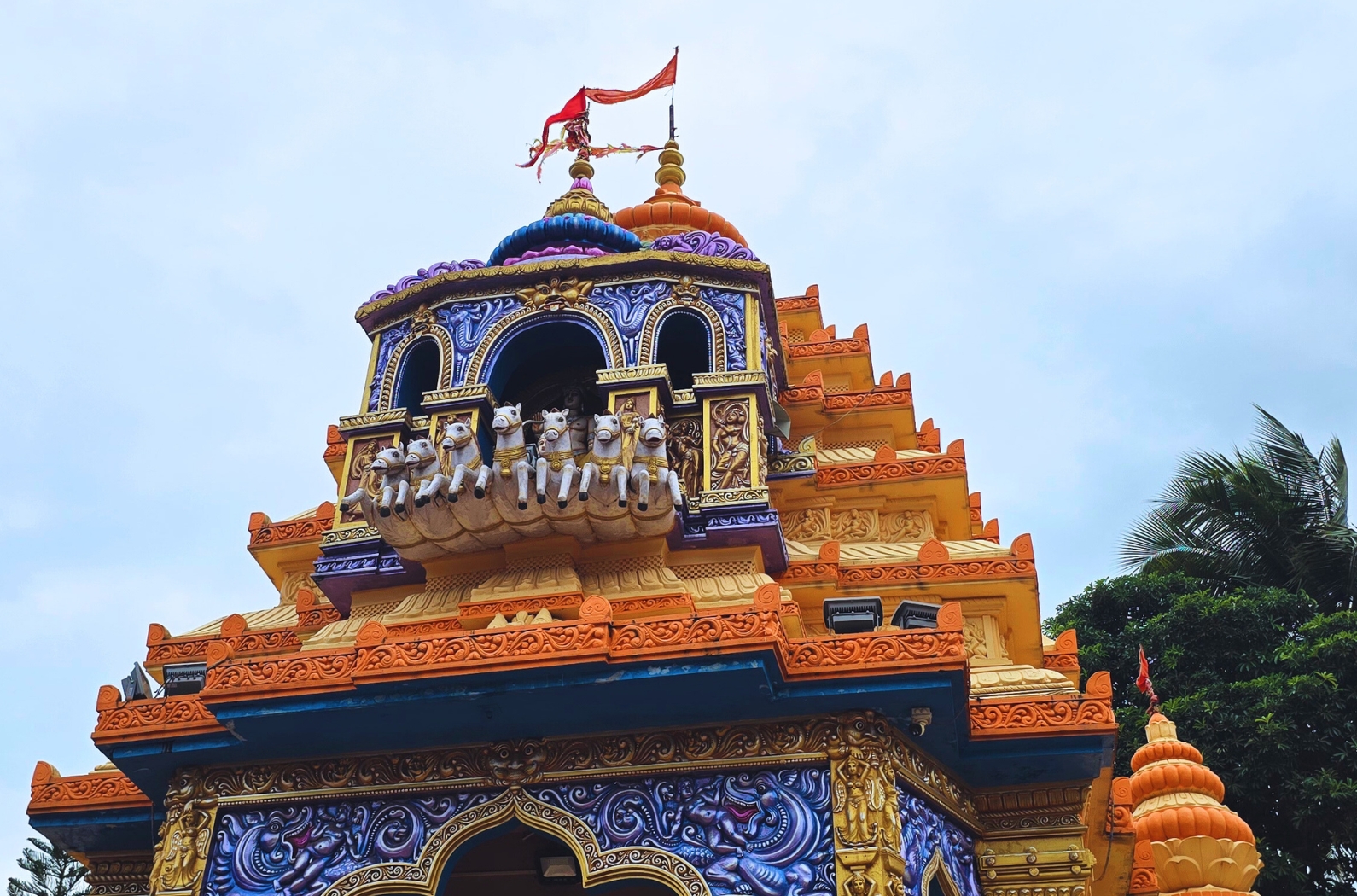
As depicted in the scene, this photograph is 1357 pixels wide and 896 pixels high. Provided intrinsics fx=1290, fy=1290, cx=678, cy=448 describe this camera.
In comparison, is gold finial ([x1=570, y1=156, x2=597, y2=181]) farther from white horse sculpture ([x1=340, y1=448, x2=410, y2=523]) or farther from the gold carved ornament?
white horse sculpture ([x1=340, y1=448, x2=410, y2=523])

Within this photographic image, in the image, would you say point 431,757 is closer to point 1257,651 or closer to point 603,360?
point 603,360

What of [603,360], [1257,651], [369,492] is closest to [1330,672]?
[1257,651]

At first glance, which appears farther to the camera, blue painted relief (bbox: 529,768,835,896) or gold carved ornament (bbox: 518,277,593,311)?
gold carved ornament (bbox: 518,277,593,311)

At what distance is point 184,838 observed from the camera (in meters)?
10.9

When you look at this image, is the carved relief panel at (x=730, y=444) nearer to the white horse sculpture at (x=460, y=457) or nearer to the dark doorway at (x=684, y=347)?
the dark doorway at (x=684, y=347)

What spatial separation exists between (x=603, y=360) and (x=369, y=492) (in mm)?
3528

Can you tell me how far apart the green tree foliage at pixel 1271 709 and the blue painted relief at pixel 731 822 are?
14.3 m

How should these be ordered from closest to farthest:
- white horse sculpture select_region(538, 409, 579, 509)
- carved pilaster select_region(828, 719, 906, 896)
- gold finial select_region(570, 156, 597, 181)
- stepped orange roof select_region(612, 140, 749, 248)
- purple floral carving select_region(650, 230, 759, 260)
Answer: carved pilaster select_region(828, 719, 906, 896) < white horse sculpture select_region(538, 409, 579, 509) < purple floral carving select_region(650, 230, 759, 260) < gold finial select_region(570, 156, 597, 181) < stepped orange roof select_region(612, 140, 749, 248)

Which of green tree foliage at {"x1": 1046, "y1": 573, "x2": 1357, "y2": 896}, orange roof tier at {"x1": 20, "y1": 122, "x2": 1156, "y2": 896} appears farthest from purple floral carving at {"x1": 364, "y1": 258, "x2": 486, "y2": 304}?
green tree foliage at {"x1": 1046, "y1": 573, "x2": 1357, "y2": 896}

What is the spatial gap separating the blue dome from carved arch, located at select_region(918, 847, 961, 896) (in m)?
8.08

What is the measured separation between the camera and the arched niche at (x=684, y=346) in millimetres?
14508

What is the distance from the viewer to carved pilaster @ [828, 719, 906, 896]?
9570 mm

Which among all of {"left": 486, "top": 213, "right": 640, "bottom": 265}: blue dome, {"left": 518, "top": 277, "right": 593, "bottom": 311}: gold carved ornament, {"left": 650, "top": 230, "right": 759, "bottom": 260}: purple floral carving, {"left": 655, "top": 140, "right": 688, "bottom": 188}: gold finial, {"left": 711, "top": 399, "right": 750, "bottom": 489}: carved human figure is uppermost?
{"left": 655, "top": 140, "right": 688, "bottom": 188}: gold finial

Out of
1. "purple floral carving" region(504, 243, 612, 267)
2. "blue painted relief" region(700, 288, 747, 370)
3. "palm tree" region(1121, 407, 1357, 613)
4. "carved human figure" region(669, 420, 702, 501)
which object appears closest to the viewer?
"carved human figure" region(669, 420, 702, 501)
